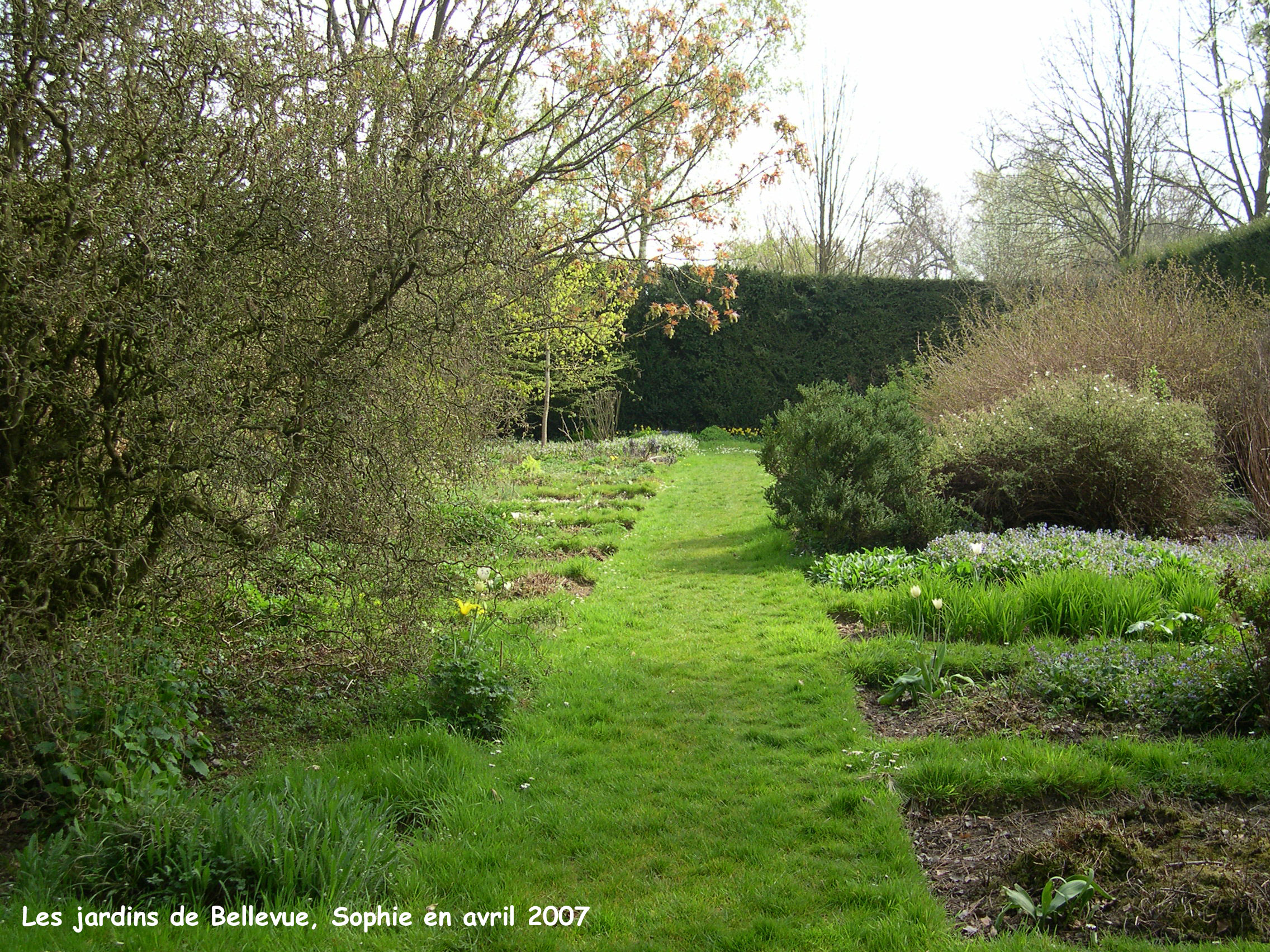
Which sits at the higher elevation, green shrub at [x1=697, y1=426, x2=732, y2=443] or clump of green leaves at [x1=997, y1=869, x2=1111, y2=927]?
green shrub at [x1=697, y1=426, x2=732, y2=443]

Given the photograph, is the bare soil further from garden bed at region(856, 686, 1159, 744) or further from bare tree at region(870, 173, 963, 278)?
bare tree at region(870, 173, 963, 278)

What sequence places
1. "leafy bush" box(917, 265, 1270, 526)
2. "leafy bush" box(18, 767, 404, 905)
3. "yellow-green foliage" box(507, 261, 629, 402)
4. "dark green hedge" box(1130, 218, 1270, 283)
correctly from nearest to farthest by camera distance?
"leafy bush" box(18, 767, 404, 905) < "yellow-green foliage" box(507, 261, 629, 402) < "leafy bush" box(917, 265, 1270, 526) < "dark green hedge" box(1130, 218, 1270, 283)

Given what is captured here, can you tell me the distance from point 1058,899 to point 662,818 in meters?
1.47

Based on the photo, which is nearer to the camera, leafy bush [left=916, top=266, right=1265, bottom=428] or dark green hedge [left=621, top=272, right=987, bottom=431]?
leafy bush [left=916, top=266, right=1265, bottom=428]

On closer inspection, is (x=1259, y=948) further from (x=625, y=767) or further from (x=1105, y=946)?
(x=625, y=767)

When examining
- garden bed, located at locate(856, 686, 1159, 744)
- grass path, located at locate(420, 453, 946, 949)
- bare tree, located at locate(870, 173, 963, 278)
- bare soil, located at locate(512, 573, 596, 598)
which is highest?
bare tree, located at locate(870, 173, 963, 278)

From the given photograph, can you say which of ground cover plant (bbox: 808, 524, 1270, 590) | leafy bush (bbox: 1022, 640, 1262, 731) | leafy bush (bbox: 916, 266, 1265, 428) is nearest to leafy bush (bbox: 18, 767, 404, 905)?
leafy bush (bbox: 1022, 640, 1262, 731)

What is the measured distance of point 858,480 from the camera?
774 centimetres

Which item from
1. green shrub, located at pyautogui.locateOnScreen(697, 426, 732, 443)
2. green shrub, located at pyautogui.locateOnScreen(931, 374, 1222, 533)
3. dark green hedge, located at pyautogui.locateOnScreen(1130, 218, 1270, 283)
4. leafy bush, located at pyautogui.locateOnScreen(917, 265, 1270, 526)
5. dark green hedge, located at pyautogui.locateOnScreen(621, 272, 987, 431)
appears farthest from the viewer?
dark green hedge, located at pyautogui.locateOnScreen(621, 272, 987, 431)

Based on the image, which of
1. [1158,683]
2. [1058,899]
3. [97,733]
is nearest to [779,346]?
[1158,683]

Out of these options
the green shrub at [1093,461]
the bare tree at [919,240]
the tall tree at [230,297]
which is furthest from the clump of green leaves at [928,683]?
the bare tree at [919,240]

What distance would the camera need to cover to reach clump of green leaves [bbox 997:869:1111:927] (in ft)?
8.29

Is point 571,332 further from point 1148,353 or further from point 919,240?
point 919,240

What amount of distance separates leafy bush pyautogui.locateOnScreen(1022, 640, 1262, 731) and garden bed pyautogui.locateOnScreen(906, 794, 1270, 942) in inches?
31.0
